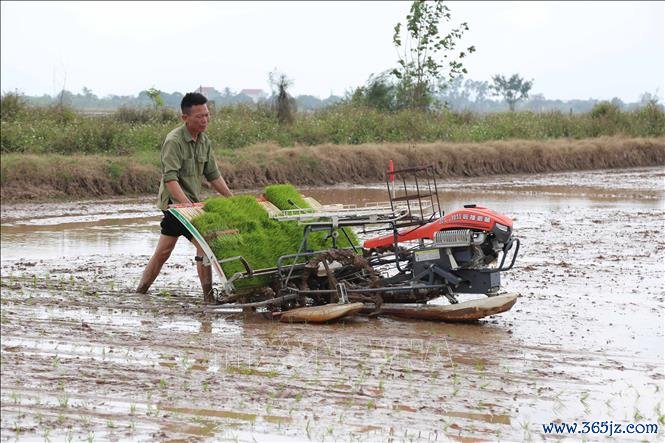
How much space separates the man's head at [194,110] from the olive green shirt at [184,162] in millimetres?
107

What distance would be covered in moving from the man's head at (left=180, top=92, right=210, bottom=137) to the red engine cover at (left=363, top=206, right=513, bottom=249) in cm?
202

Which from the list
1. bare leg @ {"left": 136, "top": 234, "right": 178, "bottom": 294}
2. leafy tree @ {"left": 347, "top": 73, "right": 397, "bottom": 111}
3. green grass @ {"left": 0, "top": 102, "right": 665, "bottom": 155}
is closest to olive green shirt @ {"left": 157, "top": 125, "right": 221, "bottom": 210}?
bare leg @ {"left": 136, "top": 234, "right": 178, "bottom": 294}

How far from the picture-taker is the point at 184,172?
8648mm

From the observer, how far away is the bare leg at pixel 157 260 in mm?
8609

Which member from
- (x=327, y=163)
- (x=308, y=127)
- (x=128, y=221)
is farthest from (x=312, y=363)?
(x=308, y=127)

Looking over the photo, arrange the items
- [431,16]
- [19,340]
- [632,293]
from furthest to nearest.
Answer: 1. [431,16]
2. [632,293]
3. [19,340]

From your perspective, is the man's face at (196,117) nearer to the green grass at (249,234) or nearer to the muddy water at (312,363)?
the green grass at (249,234)

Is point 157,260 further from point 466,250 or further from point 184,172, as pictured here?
point 466,250

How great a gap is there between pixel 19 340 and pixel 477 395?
3.07 metres

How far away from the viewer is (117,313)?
786cm

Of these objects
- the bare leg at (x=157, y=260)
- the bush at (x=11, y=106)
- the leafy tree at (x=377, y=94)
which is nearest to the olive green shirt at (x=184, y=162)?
the bare leg at (x=157, y=260)

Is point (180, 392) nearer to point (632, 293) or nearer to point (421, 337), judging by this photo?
point (421, 337)

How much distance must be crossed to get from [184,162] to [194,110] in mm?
479

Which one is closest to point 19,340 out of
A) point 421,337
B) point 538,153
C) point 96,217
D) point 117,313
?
point 117,313
